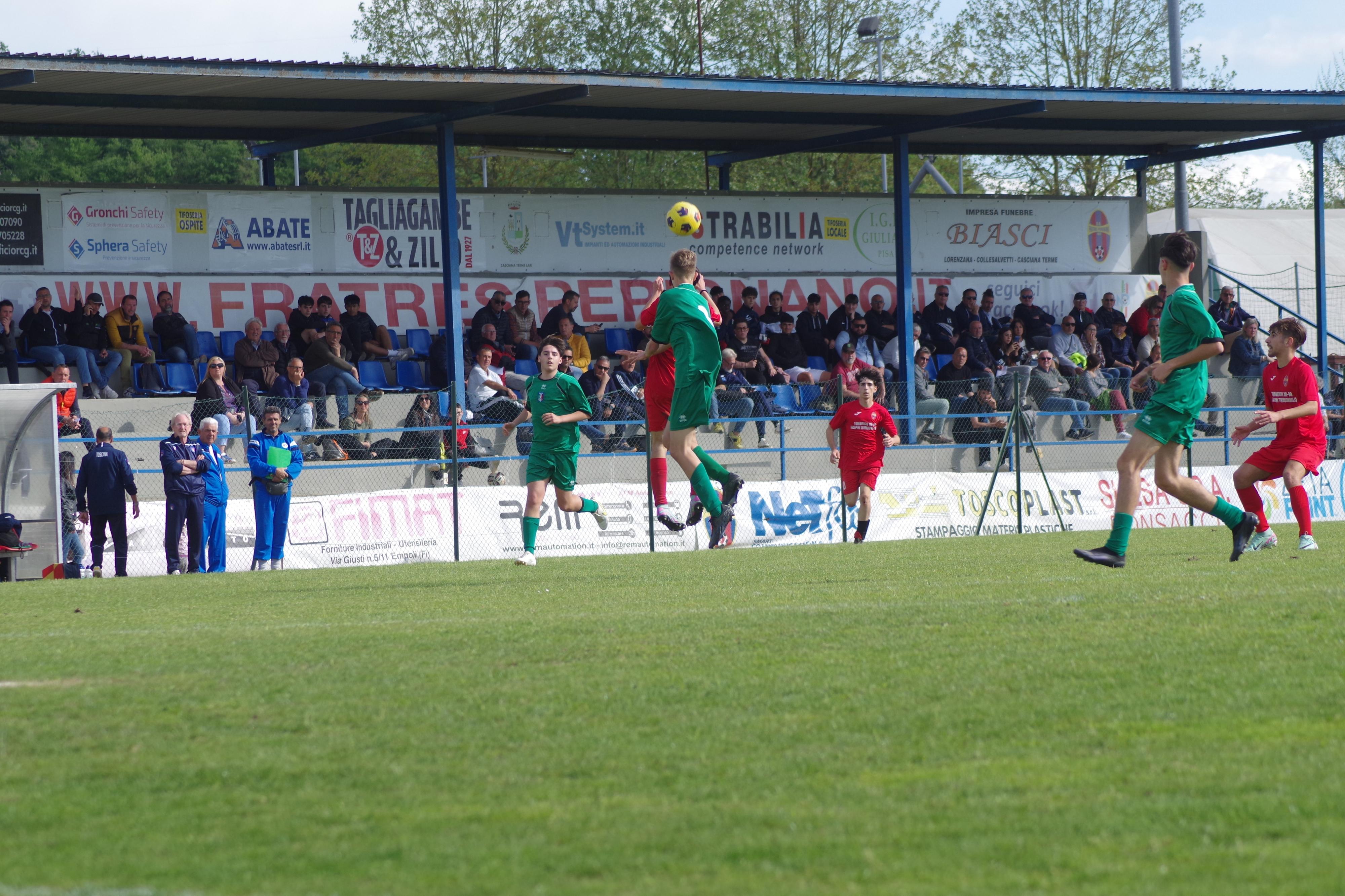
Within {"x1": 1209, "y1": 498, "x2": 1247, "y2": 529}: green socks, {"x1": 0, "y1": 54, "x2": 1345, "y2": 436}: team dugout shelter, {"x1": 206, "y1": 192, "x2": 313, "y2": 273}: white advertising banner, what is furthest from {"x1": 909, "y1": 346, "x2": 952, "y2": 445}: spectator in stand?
{"x1": 1209, "y1": 498, "x2": 1247, "y2": 529}: green socks

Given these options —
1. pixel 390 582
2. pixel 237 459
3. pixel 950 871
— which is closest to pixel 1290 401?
pixel 390 582

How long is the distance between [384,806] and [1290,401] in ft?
32.3

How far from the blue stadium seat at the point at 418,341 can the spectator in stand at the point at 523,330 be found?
1377 mm

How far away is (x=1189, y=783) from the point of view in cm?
385

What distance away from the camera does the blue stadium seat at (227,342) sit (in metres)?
22.0

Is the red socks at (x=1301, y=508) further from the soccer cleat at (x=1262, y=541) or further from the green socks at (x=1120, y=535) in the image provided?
the green socks at (x=1120, y=535)

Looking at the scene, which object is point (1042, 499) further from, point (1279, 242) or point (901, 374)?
point (1279, 242)

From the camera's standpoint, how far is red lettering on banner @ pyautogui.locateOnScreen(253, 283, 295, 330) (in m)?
22.8

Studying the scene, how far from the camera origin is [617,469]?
18.6m

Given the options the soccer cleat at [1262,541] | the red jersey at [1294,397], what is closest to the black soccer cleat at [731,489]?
the soccer cleat at [1262,541]

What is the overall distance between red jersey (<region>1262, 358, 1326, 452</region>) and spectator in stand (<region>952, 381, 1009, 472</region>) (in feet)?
27.2

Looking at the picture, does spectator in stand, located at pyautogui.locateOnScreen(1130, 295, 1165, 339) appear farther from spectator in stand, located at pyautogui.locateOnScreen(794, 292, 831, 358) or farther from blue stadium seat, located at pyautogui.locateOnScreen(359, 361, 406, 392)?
blue stadium seat, located at pyautogui.locateOnScreen(359, 361, 406, 392)

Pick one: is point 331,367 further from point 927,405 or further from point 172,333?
point 927,405

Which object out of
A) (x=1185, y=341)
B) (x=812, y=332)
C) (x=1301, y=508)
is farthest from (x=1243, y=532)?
(x=812, y=332)
